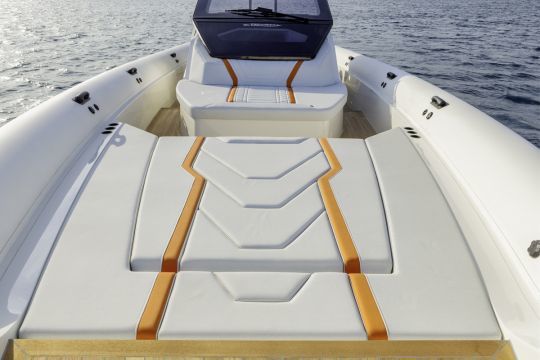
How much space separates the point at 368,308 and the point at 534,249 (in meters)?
0.43

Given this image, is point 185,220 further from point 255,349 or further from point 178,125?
point 178,125

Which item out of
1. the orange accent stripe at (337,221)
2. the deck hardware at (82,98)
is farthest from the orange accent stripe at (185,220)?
the deck hardware at (82,98)

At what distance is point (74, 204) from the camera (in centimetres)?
114

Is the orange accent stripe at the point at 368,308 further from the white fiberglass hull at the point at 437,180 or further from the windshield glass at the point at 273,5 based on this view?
the windshield glass at the point at 273,5

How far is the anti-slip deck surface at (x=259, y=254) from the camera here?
83 centimetres

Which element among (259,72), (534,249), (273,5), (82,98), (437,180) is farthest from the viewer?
(273,5)

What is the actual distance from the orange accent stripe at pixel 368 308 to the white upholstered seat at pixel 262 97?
3.65ft

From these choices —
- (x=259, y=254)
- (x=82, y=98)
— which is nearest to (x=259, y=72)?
(x=82, y=98)

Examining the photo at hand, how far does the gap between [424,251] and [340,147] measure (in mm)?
565

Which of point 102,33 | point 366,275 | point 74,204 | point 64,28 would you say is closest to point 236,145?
point 74,204

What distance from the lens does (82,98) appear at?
66.4 inches

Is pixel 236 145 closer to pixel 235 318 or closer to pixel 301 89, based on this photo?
pixel 235 318

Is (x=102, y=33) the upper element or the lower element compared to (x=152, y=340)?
lower

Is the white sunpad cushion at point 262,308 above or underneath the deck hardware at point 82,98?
underneath
